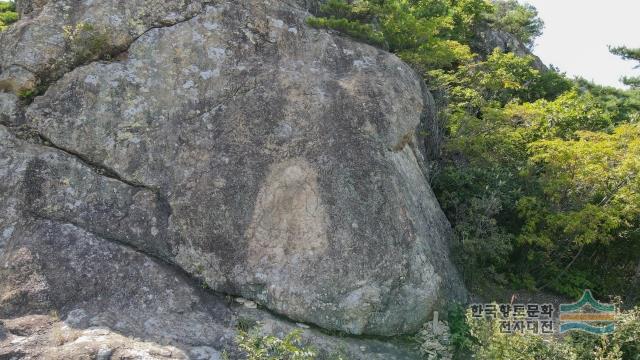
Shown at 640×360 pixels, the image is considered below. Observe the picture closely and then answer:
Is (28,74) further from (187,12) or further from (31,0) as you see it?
(187,12)

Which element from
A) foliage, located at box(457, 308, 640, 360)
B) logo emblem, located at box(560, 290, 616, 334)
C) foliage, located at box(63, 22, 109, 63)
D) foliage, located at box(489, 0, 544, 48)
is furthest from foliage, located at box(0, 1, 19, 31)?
foliage, located at box(489, 0, 544, 48)

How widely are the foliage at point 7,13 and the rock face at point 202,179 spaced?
252 inches

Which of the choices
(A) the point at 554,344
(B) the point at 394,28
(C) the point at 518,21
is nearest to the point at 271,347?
(A) the point at 554,344

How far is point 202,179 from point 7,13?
35.5ft

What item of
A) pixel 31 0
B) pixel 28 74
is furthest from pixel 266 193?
pixel 31 0

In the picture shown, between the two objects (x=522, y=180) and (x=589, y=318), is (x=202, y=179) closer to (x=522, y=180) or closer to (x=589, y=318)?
(x=589, y=318)

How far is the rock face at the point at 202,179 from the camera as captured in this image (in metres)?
6.85

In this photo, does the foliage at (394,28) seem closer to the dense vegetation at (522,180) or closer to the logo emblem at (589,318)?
the dense vegetation at (522,180)

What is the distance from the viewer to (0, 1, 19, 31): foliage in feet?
46.3

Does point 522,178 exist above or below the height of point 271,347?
Result: above

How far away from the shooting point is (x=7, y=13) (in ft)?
48.7

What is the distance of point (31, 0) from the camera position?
8891mm

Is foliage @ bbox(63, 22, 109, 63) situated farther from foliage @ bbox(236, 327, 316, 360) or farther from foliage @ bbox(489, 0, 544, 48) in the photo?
foliage @ bbox(489, 0, 544, 48)

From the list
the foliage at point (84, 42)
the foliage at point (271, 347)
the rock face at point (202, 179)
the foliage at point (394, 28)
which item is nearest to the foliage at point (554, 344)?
the rock face at point (202, 179)
